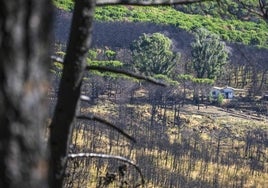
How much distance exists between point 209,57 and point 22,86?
1225 inches

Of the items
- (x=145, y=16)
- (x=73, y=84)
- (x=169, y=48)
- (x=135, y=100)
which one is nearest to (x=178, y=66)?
(x=169, y=48)

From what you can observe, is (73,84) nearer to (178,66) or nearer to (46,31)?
(46,31)

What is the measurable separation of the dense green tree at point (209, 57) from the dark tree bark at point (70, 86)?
1175 inches

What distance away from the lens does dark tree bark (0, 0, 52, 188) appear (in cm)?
70

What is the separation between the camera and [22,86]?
721 millimetres

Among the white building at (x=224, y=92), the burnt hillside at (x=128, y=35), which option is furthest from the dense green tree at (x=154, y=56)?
the burnt hillside at (x=128, y=35)

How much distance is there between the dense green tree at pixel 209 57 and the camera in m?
31.4

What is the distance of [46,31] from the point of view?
0.74m

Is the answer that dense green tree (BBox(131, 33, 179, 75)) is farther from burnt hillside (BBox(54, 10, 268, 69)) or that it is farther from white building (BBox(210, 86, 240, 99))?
burnt hillside (BBox(54, 10, 268, 69))

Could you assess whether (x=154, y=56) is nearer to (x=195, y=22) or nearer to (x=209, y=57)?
(x=209, y=57)

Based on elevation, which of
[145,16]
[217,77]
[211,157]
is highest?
[145,16]

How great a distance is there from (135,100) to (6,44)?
29.1 metres

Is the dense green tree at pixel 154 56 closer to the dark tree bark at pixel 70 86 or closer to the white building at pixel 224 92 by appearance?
the white building at pixel 224 92

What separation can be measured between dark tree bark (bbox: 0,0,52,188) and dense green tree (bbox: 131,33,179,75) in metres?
29.3
